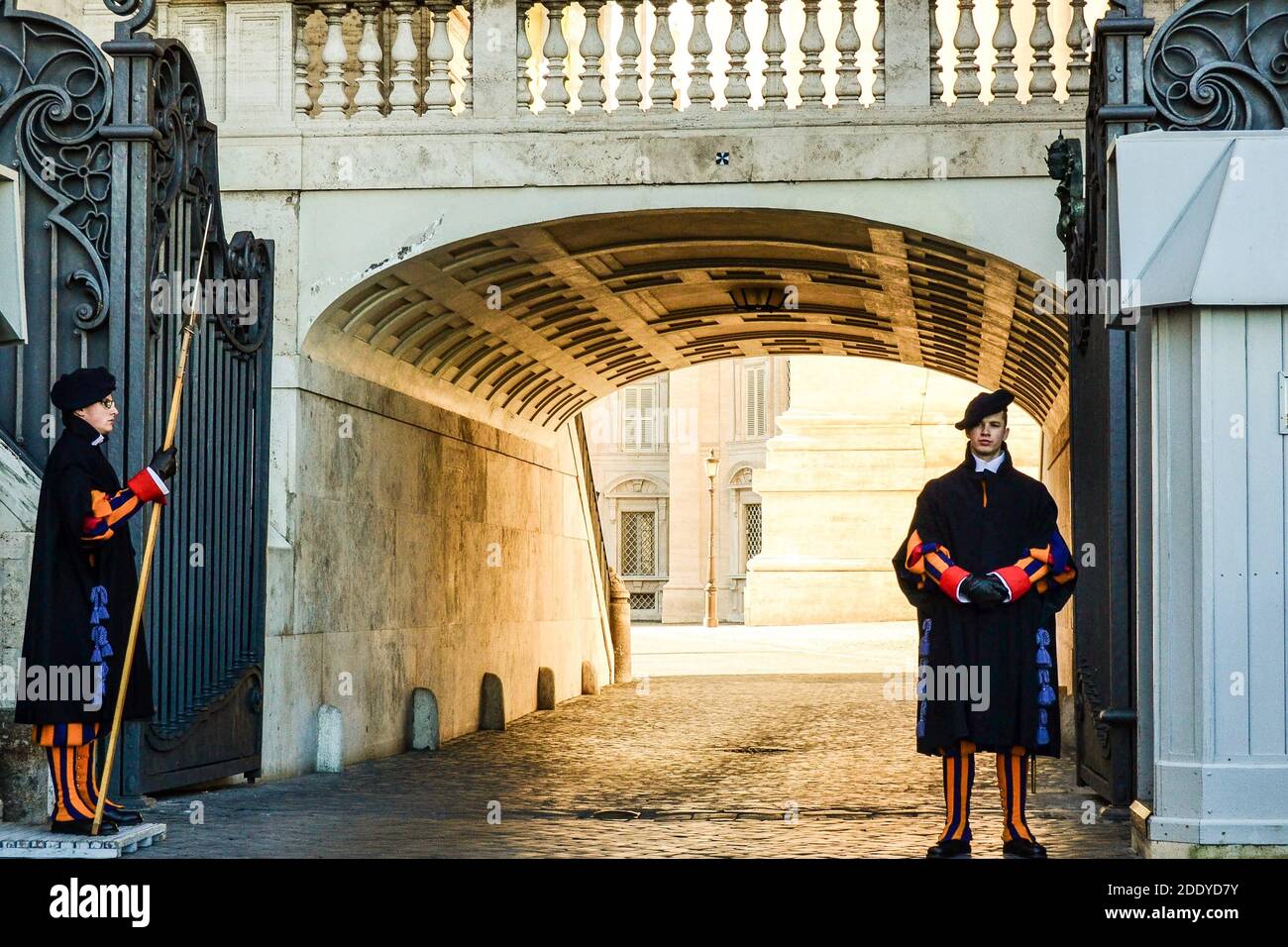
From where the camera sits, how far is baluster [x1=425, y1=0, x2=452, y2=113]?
13.7 m

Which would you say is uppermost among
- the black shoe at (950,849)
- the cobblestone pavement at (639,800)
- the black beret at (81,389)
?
the black beret at (81,389)

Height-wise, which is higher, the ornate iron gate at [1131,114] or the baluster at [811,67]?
the baluster at [811,67]

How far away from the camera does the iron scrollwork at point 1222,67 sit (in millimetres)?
10016

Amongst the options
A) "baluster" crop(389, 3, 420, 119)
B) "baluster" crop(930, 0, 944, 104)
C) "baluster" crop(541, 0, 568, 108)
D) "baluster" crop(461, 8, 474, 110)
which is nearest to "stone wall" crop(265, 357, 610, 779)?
"baluster" crop(389, 3, 420, 119)

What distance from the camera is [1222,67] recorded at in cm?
996

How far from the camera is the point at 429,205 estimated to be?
13.5 meters

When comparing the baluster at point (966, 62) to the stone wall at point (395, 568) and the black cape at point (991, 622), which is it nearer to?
the stone wall at point (395, 568)

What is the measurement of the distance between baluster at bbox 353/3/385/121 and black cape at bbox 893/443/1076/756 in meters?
6.93

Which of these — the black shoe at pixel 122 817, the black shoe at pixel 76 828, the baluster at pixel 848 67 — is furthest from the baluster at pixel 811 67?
the black shoe at pixel 76 828

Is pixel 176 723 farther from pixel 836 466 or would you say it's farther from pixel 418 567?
pixel 836 466

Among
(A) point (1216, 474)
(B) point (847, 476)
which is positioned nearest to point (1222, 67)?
(A) point (1216, 474)

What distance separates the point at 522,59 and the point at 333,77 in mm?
1412

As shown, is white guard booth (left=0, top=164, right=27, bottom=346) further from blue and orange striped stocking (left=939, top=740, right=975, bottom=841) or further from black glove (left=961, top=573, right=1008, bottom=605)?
blue and orange striped stocking (left=939, top=740, right=975, bottom=841)

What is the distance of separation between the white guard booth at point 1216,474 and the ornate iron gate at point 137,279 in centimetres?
567
